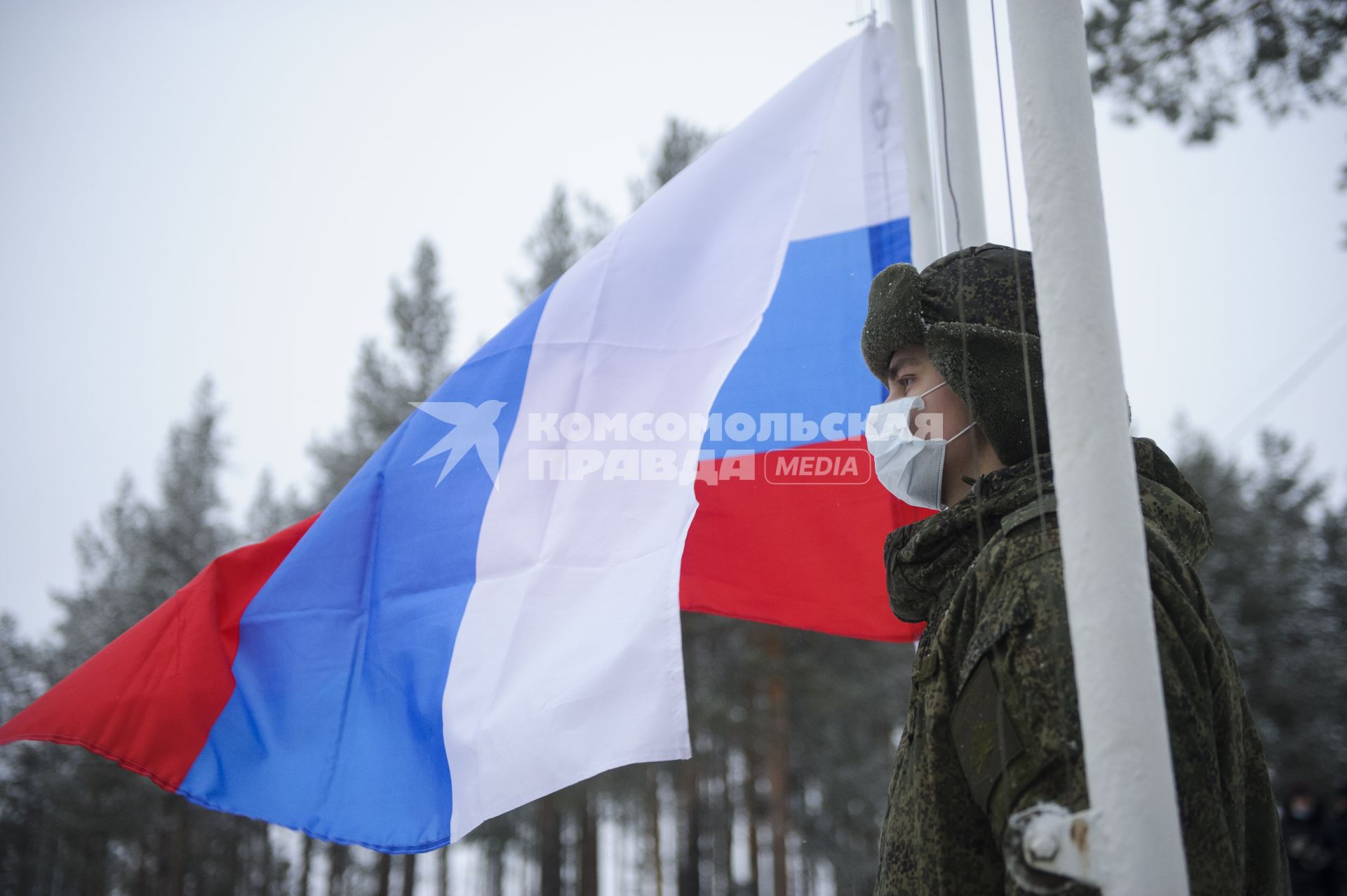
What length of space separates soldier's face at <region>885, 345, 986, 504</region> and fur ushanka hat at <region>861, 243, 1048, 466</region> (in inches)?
1.3

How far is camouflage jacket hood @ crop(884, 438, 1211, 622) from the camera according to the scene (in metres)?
1.98

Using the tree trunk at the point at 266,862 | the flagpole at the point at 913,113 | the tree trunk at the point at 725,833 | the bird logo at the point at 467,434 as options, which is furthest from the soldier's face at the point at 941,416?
the tree trunk at the point at 266,862

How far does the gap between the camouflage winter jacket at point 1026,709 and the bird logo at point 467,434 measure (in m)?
1.96

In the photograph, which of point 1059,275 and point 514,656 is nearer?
point 1059,275

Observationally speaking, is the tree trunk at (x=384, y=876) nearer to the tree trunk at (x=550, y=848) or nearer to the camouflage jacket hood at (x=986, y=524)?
the tree trunk at (x=550, y=848)

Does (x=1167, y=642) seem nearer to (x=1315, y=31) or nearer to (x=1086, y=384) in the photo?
(x=1086, y=384)

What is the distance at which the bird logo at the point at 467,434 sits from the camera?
12.3 feet

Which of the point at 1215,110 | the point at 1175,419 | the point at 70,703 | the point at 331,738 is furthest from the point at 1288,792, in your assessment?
the point at 1175,419

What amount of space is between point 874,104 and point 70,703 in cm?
336

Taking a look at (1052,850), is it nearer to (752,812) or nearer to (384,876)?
(752,812)

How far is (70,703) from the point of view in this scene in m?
3.35

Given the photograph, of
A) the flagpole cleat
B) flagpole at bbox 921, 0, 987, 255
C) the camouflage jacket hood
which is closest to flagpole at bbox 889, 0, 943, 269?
flagpole at bbox 921, 0, 987, 255

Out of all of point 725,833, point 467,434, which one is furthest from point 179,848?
point 467,434

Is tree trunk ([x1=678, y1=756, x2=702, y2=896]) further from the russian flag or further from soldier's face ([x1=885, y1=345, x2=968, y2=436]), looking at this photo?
soldier's face ([x1=885, y1=345, x2=968, y2=436])
